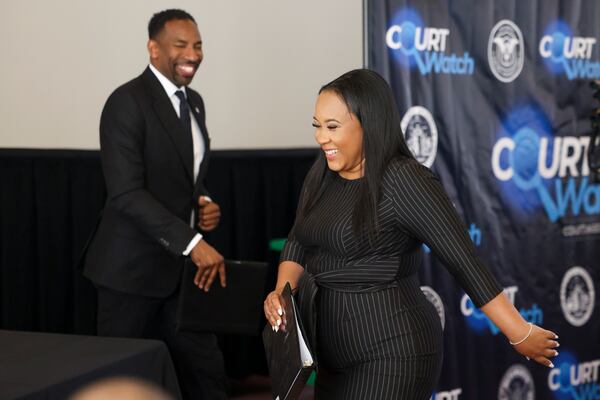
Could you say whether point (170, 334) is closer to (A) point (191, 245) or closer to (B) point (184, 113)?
(A) point (191, 245)

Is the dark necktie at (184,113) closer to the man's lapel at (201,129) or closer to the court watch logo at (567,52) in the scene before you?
the man's lapel at (201,129)

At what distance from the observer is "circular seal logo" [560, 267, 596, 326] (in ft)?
14.6

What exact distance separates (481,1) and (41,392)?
2.58m

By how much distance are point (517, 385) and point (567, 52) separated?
153cm

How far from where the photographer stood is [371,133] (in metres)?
2.44

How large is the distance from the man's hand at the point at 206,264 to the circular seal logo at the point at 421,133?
0.91 m

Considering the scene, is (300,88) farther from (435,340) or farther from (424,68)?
(435,340)

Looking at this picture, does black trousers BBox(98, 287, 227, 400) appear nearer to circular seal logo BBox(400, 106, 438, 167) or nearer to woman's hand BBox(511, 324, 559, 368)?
circular seal logo BBox(400, 106, 438, 167)

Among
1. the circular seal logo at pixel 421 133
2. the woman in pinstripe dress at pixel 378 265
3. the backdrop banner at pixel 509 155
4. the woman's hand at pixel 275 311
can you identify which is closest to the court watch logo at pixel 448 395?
the backdrop banner at pixel 509 155

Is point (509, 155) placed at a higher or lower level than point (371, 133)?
lower

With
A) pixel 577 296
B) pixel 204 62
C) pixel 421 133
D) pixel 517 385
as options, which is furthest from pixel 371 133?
pixel 204 62

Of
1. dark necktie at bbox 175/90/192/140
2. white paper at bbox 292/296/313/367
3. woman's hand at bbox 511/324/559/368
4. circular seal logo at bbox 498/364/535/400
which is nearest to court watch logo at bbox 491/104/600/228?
circular seal logo at bbox 498/364/535/400

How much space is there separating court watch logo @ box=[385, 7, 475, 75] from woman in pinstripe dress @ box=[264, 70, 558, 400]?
127 centimetres

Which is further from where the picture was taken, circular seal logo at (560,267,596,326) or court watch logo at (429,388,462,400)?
circular seal logo at (560,267,596,326)
